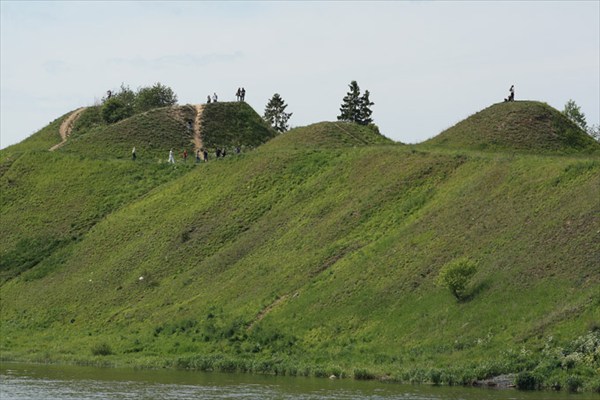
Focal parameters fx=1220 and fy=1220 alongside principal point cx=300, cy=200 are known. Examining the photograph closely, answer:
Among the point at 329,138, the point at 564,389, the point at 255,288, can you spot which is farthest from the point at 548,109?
the point at 564,389

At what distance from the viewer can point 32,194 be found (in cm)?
11075

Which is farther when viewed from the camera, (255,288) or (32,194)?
(32,194)

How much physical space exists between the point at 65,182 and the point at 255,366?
5410 centimetres

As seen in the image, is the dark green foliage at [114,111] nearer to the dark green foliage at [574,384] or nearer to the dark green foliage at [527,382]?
the dark green foliage at [527,382]

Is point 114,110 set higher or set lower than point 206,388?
higher

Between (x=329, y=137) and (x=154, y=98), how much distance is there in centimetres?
4983

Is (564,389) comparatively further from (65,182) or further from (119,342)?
(65,182)

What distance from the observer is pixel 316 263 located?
254 ft

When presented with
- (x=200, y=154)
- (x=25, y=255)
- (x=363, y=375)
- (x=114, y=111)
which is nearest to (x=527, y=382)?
(x=363, y=375)

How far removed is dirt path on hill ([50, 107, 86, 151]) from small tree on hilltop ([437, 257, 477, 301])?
75121mm

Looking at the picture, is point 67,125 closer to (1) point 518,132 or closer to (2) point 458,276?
(1) point 518,132

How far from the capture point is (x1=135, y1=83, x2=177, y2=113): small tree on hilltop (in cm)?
15488

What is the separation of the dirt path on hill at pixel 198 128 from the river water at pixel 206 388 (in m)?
65.9

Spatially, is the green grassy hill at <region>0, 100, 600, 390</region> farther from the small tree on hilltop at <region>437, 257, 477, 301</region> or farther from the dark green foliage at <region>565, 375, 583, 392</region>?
the small tree on hilltop at <region>437, 257, 477, 301</region>
